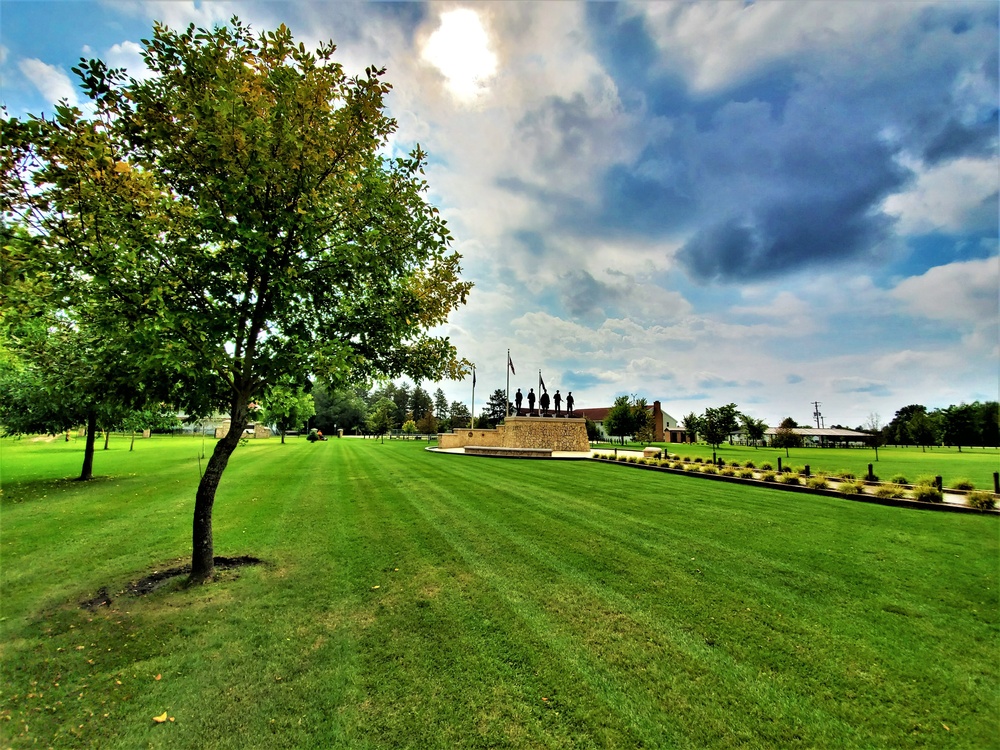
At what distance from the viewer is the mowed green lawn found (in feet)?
11.2

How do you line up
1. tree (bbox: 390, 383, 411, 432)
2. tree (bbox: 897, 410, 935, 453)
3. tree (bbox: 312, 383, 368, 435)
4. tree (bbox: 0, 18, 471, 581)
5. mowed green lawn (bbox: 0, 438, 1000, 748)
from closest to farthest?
1. mowed green lawn (bbox: 0, 438, 1000, 748)
2. tree (bbox: 0, 18, 471, 581)
3. tree (bbox: 897, 410, 935, 453)
4. tree (bbox: 312, 383, 368, 435)
5. tree (bbox: 390, 383, 411, 432)

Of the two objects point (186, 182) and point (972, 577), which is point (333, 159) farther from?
point (972, 577)

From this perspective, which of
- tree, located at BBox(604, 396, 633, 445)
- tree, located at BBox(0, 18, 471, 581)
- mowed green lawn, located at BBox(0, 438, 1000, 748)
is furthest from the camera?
tree, located at BBox(604, 396, 633, 445)

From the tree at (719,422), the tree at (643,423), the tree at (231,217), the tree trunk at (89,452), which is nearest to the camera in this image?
the tree at (231,217)

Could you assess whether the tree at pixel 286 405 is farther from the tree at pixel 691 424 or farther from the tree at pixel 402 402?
the tree at pixel 402 402

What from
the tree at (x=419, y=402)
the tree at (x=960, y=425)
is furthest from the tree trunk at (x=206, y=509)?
the tree at (x=419, y=402)

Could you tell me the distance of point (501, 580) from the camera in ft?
21.2

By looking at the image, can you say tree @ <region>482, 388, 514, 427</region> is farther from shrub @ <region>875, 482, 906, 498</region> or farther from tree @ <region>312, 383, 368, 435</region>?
shrub @ <region>875, 482, 906, 498</region>

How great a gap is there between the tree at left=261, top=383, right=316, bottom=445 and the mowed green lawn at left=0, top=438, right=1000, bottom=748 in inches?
101

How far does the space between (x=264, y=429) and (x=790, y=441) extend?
86387 millimetres

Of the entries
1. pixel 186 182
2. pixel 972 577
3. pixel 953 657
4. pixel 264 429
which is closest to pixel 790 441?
pixel 972 577

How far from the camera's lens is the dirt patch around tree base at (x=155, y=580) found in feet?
18.5

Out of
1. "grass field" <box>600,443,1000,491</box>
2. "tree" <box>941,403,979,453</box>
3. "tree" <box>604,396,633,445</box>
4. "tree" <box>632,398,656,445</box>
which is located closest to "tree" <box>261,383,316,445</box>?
"grass field" <box>600,443,1000,491</box>

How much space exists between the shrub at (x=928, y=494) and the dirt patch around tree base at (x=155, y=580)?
18109 millimetres
